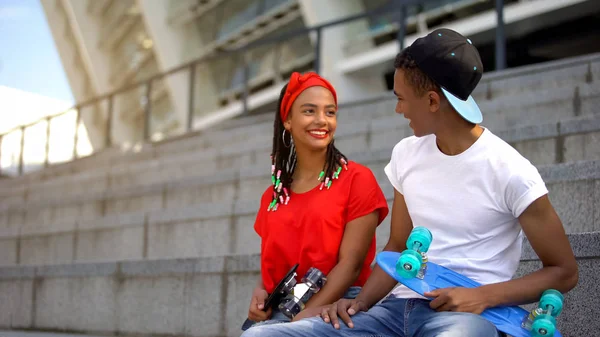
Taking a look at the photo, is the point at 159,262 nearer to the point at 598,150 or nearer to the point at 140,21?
the point at 598,150

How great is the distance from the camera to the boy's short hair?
226 centimetres

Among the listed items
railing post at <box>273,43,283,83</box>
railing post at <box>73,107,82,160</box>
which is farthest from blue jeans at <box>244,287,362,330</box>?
railing post at <box>73,107,82,160</box>

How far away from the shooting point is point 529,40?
14641 millimetres

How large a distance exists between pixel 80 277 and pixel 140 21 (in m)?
23.1

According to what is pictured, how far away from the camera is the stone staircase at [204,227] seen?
3.71m

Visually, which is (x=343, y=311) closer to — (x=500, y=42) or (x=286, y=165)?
(x=286, y=165)

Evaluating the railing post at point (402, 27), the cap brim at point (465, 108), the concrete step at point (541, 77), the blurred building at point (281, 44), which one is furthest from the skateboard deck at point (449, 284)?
the blurred building at point (281, 44)

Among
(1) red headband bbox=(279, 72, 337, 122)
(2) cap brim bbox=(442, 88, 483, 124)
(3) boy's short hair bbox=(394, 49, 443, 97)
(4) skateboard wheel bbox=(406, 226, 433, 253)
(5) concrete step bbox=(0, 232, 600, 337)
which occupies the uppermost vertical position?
(1) red headband bbox=(279, 72, 337, 122)

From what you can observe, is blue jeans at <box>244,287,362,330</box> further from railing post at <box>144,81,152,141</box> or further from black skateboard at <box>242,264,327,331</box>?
railing post at <box>144,81,152,141</box>

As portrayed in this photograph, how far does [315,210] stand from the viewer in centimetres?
274

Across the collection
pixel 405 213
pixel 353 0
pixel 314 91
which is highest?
pixel 353 0

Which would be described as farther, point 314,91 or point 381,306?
point 314,91

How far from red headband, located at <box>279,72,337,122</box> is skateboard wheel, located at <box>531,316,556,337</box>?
1.28 m

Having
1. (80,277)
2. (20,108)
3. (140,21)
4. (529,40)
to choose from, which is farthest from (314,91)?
(140,21)
